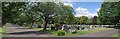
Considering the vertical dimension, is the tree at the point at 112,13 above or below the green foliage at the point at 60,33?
above

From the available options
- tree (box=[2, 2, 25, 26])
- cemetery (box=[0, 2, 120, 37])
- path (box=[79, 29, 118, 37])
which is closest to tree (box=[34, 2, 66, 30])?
cemetery (box=[0, 2, 120, 37])

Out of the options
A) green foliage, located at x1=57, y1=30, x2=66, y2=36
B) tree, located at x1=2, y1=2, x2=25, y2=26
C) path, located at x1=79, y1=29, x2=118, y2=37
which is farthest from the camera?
green foliage, located at x1=57, y1=30, x2=66, y2=36

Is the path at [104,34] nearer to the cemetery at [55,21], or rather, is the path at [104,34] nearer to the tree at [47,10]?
the cemetery at [55,21]

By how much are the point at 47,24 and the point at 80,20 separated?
113 cm

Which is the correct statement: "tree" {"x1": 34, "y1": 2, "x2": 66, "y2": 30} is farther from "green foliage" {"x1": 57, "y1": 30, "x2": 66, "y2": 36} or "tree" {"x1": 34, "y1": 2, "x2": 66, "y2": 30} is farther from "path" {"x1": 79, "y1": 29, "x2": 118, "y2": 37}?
"path" {"x1": 79, "y1": 29, "x2": 118, "y2": 37}

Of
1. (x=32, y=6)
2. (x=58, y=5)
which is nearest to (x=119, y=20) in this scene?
(x=58, y=5)

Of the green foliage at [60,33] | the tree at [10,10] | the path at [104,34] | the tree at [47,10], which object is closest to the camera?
the tree at [10,10]

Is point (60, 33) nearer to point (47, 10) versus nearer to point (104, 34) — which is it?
point (47, 10)

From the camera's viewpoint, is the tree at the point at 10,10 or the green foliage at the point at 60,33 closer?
the tree at the point at 10,10

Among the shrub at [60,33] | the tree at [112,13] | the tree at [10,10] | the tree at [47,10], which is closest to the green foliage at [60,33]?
the shrub at [60,33]

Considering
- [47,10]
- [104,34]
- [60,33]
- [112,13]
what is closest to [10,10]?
[47,10]

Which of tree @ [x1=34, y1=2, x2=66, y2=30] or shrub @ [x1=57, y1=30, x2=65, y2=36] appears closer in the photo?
shrub @ [x1=57, y1=30, x2=65, y2=36]

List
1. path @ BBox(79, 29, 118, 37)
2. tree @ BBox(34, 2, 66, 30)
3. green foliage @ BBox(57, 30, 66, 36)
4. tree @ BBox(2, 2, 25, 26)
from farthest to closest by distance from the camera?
tree @ BBox(34, 2, 66, 30) < green foliage @ BBox(57, 30, 66, 36) < path @ BBox(79, 29, 118, 37) < tree @ BBox(2, 2, 25, 26)

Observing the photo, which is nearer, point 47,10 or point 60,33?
point 60,33
